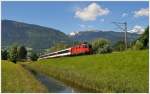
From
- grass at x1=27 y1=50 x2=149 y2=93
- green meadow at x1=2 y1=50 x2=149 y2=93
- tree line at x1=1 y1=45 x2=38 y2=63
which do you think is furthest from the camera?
tree line at x1=1 y1=45 x2=38 y2=63

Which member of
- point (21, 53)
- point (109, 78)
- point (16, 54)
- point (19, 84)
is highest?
point (19, 84)

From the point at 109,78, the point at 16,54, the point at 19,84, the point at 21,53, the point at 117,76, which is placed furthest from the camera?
the point at 21,53

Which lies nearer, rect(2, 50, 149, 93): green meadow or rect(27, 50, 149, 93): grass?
Result: rect(2, 50, 149, 93): green meadow

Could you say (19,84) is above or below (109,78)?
above

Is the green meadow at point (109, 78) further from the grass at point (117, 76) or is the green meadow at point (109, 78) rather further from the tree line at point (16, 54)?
the tree line at point (16, 54)

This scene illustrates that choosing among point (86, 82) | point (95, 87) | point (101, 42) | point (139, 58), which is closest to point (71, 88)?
point (86, 82)

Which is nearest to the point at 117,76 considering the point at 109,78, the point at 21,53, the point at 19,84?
the point at 109,78

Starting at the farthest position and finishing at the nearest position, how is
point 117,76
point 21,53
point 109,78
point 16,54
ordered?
point 21,53, point 16,54, point 117,76, point 109,78

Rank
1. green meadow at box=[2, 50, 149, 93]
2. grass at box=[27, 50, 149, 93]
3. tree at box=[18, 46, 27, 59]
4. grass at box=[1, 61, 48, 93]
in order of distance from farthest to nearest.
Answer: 1. tree at box=[18, 46, 27, 59]
2. grass at box=[27, 50, 149, 93]
3. green meadow at box=[2, 50, 149, 93]
4. grass at box=[1, 61, 48, 93]

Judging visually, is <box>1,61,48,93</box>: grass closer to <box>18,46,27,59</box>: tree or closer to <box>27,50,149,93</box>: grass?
<box>27,50,149,93</box>: grass

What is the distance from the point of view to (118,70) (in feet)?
151

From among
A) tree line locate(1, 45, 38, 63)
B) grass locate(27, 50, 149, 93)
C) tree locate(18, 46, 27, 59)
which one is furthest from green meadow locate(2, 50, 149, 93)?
tree locate(18, 46, 27, 59)

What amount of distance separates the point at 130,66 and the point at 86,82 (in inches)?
327

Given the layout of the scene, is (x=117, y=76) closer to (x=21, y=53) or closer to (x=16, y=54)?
(x=16, y=54)
